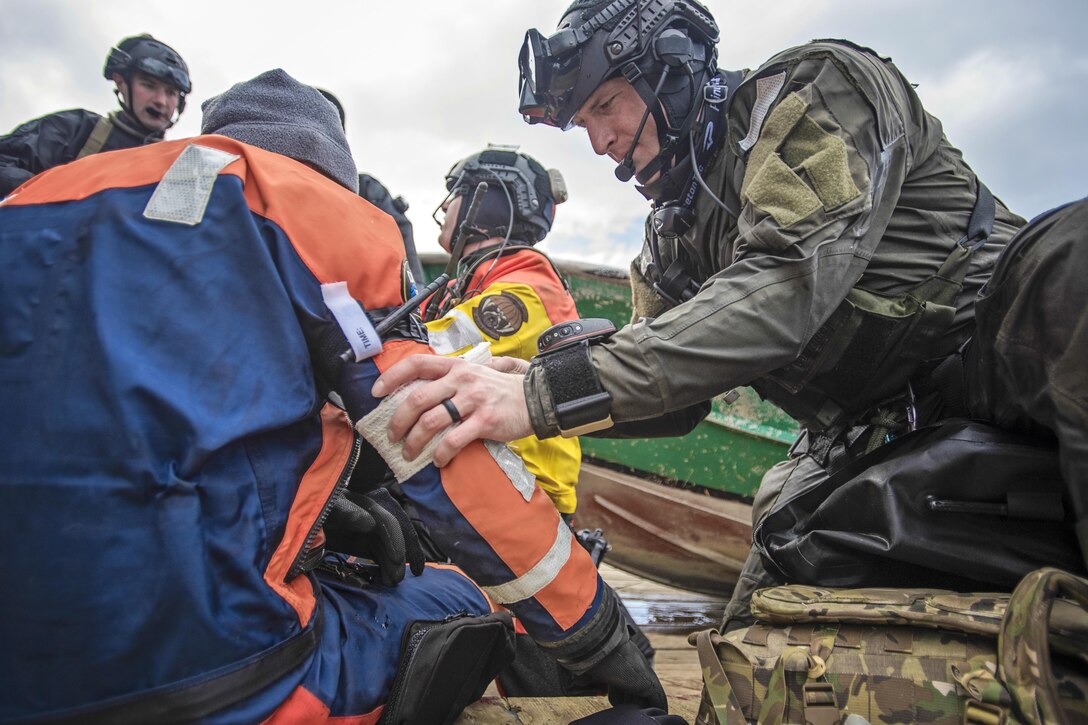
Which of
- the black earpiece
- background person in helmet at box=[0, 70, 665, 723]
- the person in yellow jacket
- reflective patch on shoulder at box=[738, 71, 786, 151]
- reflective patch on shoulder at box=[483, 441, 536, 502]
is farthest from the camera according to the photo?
the person in yellow jacket

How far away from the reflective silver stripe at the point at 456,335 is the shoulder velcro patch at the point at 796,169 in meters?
1.29

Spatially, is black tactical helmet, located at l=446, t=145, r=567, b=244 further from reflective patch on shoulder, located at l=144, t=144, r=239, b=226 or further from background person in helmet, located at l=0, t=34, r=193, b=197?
background person in helmet, located at l=0, t=34, r=193, b=197

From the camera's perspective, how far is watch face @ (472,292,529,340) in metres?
2.58

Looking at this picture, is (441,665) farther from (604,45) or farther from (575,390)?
(604,45)

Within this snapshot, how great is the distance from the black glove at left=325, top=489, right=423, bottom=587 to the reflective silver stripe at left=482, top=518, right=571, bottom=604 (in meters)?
0.30

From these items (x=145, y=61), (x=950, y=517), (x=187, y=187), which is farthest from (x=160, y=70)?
(x=950, y=517)

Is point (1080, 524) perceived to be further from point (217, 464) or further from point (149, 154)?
point (149, 154)

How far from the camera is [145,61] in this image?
4.45 metres

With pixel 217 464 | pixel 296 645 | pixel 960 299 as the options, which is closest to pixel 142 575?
pixel 217 464

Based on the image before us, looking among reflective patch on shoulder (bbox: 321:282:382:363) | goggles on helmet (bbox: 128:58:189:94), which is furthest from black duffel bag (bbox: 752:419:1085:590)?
goggles on helmet (bbox: 128:58:189:94)

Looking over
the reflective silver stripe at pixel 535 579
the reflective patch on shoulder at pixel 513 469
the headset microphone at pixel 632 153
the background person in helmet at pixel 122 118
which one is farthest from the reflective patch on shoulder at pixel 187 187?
the background person in helmet at pixel 122 118

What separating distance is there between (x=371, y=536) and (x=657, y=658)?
1666mm

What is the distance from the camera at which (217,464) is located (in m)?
1.01

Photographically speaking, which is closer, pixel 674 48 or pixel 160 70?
pixel 674 48
